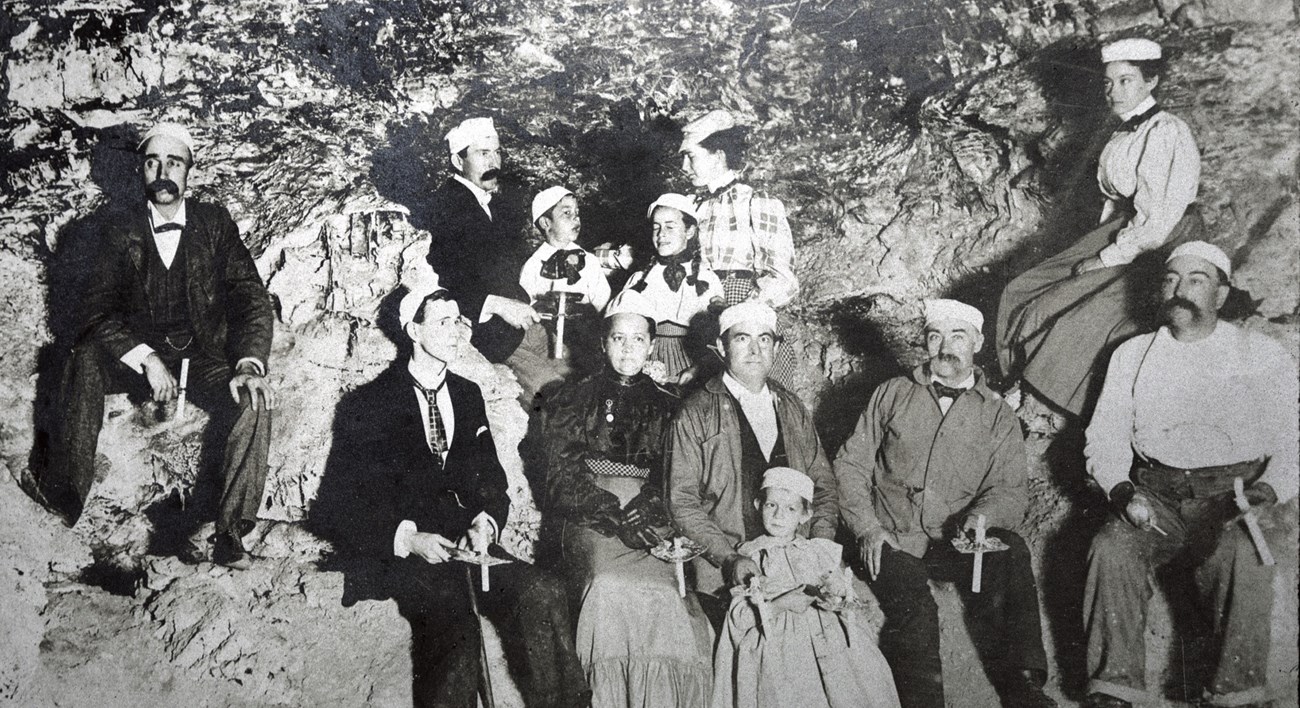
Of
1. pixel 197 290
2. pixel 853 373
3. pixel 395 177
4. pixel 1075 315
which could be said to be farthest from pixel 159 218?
pixel 1075 315

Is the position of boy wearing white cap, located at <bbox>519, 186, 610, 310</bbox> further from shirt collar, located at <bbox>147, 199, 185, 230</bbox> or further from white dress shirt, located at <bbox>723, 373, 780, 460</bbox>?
shirt collar, located at <bbox>147, 199, 185, 230</bbox>

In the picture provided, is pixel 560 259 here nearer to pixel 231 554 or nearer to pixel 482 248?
pixel 482 248

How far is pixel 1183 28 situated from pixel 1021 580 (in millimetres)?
2349

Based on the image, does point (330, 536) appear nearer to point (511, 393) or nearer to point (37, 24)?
point (511, 393)

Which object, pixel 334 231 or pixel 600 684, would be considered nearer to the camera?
pixel 600 684

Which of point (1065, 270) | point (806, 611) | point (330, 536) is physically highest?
point (1065, 270)

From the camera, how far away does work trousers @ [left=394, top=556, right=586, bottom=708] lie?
4000mm

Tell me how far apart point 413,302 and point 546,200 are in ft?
2.39

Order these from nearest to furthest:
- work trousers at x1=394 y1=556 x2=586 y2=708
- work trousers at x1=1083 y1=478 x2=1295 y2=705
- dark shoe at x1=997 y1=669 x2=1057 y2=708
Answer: work trousers at x1=1083 y1=478 x2=1295 y2=705
dark shoe at x1=997 y1=669 x2=1057 y2=708
work trousers at x1=394 y1=556 x2=586 y2=708

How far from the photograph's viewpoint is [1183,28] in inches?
163

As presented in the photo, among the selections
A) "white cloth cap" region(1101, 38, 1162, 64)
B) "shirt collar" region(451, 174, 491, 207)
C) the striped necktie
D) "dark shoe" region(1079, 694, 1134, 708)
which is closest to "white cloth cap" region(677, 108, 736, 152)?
"shirt collar" region(451, 174, 491, 207)

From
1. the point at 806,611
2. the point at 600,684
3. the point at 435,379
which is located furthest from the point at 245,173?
the point at 806,611

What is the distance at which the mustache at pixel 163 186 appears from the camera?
435cm

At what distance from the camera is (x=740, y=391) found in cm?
419
